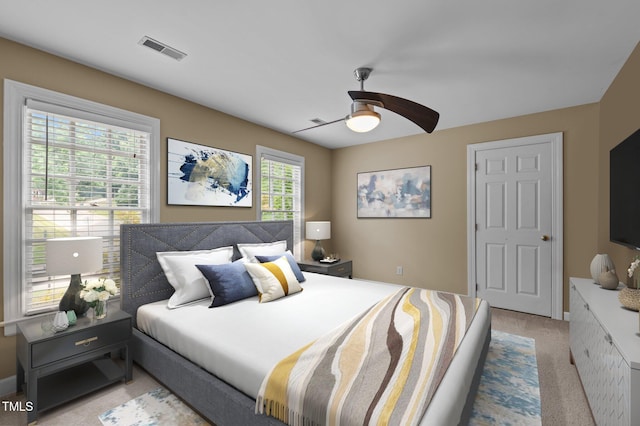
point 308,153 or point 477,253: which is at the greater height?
point 308,153

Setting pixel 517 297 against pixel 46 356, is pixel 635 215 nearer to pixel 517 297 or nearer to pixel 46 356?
pixel 517 297

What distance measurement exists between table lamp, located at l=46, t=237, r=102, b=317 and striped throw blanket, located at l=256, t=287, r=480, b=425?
5.45 feet

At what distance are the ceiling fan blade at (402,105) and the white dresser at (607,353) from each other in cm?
157

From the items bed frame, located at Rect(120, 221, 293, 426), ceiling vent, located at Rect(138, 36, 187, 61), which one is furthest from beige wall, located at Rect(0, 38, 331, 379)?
ceiling vent, located at Rect(138, 36, 187, 61)

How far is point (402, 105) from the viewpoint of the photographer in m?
2.14

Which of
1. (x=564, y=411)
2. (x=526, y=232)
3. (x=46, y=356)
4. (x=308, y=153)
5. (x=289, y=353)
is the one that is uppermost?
(x=308, y=153)

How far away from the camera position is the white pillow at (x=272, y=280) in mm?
2600

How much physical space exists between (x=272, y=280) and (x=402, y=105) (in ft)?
5.87

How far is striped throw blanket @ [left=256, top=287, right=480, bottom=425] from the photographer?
1191 millimetres

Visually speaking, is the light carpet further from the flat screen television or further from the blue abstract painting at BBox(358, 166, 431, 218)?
the blue abstract painting at BBox(358, 166, 431, 218)

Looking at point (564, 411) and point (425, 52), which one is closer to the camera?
point (564, 411)

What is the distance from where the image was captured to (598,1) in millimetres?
1774

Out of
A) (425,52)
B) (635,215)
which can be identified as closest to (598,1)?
(425,52)

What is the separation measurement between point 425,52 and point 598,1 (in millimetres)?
1009
